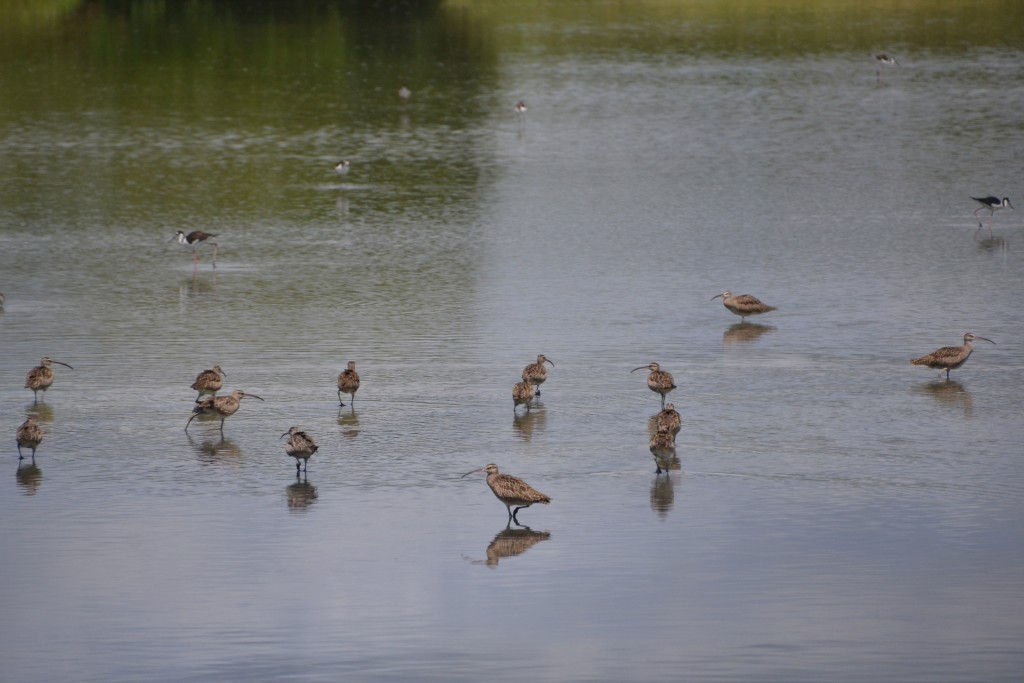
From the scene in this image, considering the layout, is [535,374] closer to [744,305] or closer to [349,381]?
[349,381]

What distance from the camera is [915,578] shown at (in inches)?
567

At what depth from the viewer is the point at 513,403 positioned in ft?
69.2

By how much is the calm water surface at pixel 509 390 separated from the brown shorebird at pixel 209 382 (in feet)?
1.35

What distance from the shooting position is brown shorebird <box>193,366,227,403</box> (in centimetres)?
2088

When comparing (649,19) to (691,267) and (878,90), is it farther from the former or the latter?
(691,267)

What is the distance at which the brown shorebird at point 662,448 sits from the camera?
691 inches

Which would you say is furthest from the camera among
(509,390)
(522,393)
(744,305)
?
(744,305)

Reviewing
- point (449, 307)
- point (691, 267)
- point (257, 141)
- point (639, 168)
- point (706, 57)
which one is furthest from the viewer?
point (706, 57)

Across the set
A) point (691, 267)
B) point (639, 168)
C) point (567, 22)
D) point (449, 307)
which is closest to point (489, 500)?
point (449, 307)

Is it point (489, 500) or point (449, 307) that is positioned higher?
point (449, 307)

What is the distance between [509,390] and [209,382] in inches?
147

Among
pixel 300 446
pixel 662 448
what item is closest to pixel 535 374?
pixel 662 448

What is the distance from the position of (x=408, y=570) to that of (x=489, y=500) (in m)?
2.27

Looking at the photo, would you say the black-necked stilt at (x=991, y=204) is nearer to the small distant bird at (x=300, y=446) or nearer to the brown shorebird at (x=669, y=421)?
the brown shorebird at (x=669, y=421)
